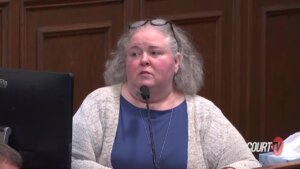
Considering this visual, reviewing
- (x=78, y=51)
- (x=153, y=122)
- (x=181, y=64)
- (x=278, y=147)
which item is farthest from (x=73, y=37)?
(x=278, y=147)

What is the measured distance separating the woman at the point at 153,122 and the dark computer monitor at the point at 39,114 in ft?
1.57

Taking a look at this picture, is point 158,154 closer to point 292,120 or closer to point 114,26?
point 114,26

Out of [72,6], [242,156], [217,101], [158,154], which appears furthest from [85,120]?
[217,101]

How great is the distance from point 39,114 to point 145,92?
1.99 ft

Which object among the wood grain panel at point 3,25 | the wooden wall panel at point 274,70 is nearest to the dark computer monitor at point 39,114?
the wood grain panel at point 3,25

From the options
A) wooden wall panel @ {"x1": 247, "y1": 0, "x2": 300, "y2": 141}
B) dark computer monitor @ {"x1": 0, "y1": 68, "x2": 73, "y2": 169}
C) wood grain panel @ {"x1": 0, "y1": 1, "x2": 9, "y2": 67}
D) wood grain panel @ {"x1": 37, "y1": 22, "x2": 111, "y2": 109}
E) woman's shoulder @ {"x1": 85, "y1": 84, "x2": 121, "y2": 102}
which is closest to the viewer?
dark computer monitor @ {"x1": 0, "y1": 68, "x2": 73, "y2": 169}

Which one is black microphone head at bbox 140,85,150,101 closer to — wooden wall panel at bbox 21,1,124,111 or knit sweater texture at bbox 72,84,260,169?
knit sweater texture at bbox 72,84,260,169

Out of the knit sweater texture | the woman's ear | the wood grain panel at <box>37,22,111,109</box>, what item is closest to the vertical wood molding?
the wood grain panel at <box>37,22,111,109</box>

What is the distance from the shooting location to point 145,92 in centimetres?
266

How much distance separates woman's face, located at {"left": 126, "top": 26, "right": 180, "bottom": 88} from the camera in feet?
8.98

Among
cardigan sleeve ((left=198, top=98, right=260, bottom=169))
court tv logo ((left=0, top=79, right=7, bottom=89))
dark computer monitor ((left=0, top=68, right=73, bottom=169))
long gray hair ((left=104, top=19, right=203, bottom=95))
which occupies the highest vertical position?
long gray hair ((left=104, top=19, right=203, bottom=95))

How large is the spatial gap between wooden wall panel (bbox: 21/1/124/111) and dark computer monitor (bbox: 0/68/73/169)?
1.58 metres

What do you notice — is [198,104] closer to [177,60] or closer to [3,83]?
[177,60]

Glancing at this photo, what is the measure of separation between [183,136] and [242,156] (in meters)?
A: 0.22
